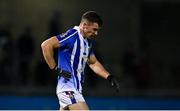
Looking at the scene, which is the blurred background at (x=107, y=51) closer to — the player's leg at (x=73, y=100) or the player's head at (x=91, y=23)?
the player's leg at (x=73, y=100)

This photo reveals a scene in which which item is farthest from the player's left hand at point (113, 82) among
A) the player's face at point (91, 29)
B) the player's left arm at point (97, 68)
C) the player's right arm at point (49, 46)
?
the player's right arm at point (49, 46)

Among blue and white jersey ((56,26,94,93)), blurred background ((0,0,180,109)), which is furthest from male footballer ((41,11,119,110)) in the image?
blurred background ((0,0,180,109))

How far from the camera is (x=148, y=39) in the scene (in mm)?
17094

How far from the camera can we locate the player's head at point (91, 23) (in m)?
8.16

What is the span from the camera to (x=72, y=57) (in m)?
8.29

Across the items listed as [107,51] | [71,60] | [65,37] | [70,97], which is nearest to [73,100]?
[70,97]

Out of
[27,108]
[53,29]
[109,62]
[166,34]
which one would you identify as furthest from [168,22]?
[27,108]

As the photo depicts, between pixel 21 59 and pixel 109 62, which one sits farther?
pixel 109 62

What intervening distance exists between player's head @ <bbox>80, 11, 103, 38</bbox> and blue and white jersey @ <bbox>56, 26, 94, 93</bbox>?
14cm

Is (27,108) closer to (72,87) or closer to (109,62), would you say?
(109,62)

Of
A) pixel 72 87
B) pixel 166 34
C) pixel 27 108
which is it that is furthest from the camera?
pixel 166 34

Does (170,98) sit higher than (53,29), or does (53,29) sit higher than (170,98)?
(53,29)

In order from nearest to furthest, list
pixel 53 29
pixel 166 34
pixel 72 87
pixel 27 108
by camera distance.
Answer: pixel 72 87 → pixel 27 108 → pixel 53 29 → pixel 166 34

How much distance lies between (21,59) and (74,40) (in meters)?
7.75
